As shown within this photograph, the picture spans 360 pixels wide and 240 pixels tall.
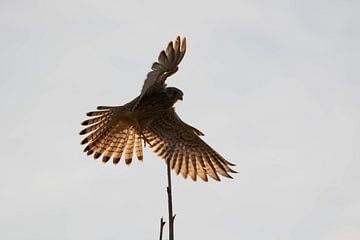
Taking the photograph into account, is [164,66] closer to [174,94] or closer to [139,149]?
[174,94]

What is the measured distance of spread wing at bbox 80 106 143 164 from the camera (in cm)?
964

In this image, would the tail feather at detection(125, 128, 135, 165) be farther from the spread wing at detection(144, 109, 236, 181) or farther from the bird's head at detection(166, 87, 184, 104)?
the bird's head at detection(166, 87, 184, 104)

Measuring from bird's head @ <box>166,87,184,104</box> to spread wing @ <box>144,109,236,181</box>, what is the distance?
0.17 meters

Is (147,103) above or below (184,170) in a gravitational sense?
above

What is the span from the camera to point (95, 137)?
384 inches

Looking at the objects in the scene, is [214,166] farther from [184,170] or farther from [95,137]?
[95,137]

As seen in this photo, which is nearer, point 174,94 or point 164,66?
point 164,66

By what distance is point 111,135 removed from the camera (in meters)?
9.84

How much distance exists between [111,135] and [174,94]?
90 centimetres

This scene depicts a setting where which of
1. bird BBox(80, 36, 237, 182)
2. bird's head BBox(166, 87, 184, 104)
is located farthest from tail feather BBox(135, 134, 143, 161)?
bird's head BBox(166, 87, 184, 104)

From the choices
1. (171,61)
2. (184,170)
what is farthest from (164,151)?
(171,61)

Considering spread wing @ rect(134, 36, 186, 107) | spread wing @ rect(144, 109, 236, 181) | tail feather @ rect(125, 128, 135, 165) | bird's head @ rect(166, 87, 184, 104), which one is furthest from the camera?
tail feather @ rect(125, 128, 135, 165)

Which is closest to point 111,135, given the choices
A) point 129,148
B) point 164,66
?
point 129,148

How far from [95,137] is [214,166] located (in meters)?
1.45
